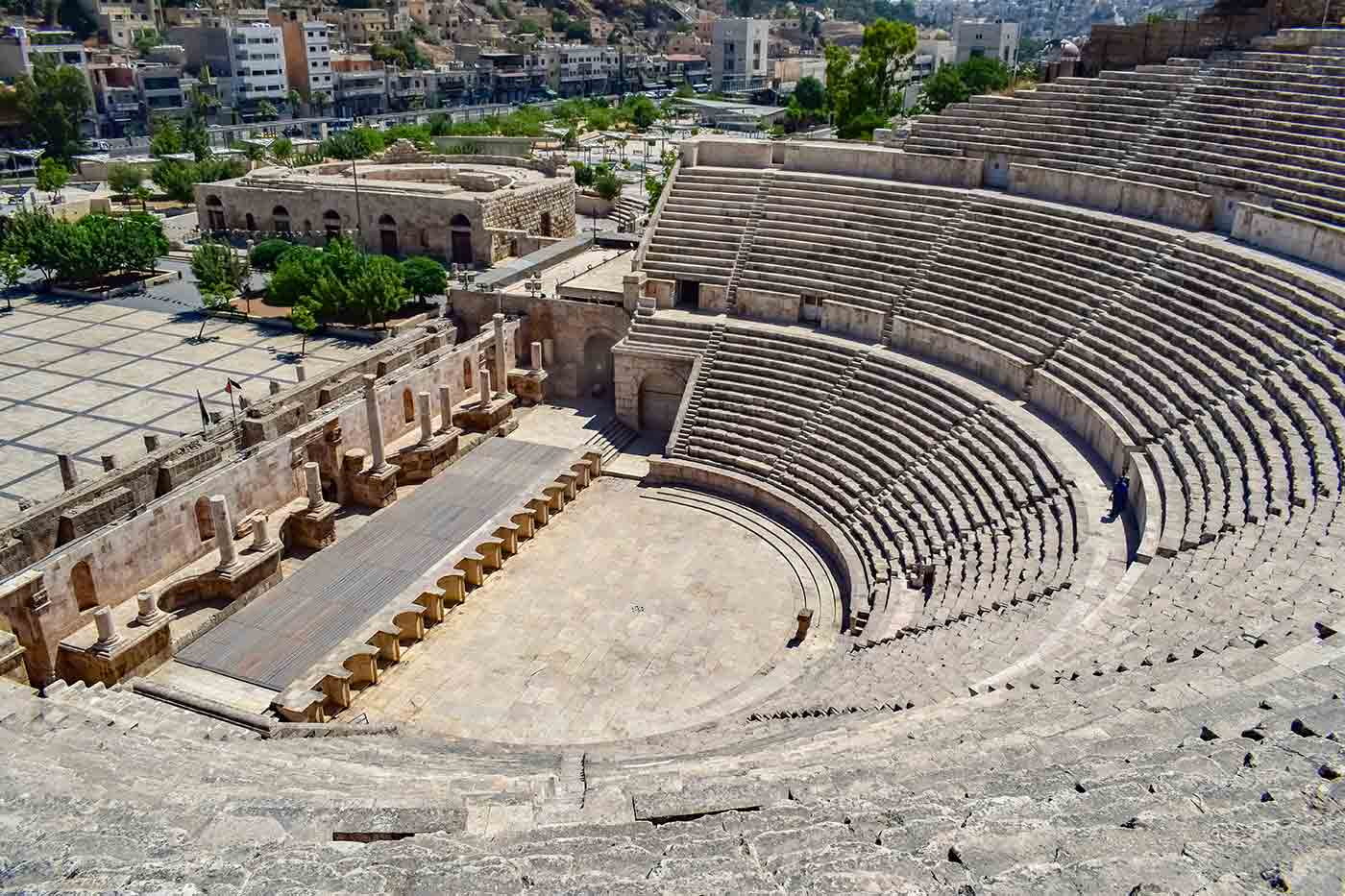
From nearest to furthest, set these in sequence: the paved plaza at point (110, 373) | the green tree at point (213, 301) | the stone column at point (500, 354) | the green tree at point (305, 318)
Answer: the paved plaza at point (110, 373) < the stone column at point (500, 354) < the green tree at point (305, 318) < the green tree at point (213, 301)

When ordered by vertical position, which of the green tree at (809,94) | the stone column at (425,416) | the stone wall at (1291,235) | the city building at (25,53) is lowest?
the stone column at (425,416)

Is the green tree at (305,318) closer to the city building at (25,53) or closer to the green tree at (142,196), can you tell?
the green tree at (142,196)

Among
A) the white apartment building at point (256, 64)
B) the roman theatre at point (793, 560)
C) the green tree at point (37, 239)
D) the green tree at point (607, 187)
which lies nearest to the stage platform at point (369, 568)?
the roman theatre at point (793, 560)

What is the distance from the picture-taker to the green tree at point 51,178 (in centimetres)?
6638

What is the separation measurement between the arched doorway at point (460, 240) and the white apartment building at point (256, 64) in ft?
240

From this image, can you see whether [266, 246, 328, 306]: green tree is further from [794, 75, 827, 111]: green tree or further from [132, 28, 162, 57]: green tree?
[132, 28, 162, 57]: green tree

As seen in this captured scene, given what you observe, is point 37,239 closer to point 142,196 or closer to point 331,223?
point 331,223

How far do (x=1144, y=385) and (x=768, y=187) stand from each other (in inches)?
639

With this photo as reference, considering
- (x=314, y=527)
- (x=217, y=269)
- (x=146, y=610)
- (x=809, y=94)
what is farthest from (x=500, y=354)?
(x=809, y=94)

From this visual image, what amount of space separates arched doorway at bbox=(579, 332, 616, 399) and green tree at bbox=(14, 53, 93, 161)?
2796 inches

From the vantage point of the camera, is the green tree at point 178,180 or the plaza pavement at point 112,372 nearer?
the plaza pavement at point 112,372

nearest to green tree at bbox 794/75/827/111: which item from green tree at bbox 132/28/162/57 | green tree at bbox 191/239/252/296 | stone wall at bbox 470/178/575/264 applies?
stone wall at bbox 470/178/575/264

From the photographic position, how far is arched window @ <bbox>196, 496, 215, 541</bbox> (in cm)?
2256

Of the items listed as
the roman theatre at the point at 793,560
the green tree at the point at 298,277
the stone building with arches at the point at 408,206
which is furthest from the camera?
the stone building with arches at the point at 408,206
